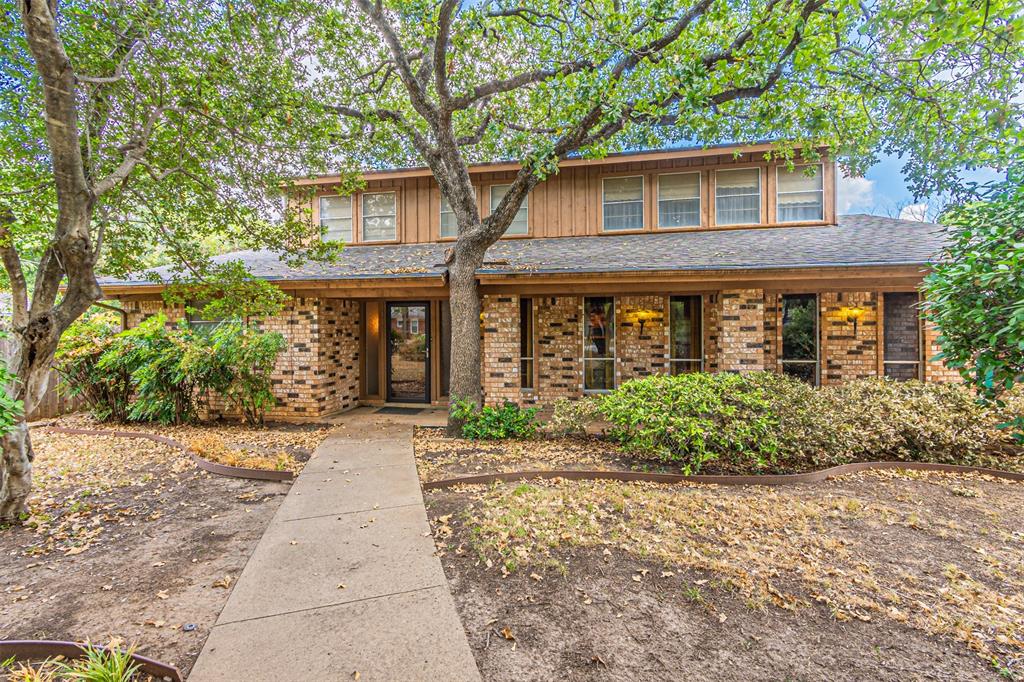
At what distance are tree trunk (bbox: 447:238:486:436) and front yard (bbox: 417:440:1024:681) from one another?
251 cm

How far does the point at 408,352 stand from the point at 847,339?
881 centimetres

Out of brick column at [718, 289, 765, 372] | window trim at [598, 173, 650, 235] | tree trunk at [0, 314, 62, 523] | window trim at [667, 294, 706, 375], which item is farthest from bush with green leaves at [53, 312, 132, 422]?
brick column at [718, 289, 765, 372]

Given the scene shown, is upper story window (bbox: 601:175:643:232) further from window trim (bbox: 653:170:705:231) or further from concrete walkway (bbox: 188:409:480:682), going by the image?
concrete walkway (bbox: 188:409:480:682)

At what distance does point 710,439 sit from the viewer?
16.4ft

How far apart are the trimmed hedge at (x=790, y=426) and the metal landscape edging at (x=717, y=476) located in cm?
20

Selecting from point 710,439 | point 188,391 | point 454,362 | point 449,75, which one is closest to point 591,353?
point 454,362

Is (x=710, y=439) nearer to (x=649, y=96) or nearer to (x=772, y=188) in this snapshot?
(x=649, y=96)

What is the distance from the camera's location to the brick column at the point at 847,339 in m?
8.03

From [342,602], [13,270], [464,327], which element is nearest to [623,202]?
[464,327]

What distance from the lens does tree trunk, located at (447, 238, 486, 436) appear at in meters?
6.78

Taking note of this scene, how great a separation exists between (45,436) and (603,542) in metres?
8.83

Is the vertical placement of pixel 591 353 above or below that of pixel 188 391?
above

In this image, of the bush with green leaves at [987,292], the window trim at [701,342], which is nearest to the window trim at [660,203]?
the window trim at [701,342]

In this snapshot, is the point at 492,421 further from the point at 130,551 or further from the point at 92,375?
the point at 92,375
